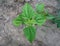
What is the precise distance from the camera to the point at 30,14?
1365 mm

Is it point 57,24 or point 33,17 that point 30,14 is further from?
point 57,24

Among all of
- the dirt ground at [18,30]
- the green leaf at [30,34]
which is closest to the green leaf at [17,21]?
the green leaf at [30,34]

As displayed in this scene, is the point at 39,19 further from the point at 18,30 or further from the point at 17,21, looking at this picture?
the point at 18,30

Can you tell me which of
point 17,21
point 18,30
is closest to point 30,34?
point 17,21

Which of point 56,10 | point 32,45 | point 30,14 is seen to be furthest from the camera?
point 56,10

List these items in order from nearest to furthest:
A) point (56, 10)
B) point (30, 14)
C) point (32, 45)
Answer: point (30, 14) < point (32, 45) < point (56, 10)

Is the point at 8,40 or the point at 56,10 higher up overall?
the point at 56,10

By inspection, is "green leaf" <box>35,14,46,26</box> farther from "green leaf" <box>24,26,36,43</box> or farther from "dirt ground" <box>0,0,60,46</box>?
"dirt ground" <box>0,0,60,46</box>

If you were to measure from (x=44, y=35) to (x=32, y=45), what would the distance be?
14 cm

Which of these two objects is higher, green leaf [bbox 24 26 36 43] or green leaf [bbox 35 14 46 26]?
green leaf [bbox 35 14 46 26]

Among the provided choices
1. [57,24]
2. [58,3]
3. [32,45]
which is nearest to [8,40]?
[32,45]

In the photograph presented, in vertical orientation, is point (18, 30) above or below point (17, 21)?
below

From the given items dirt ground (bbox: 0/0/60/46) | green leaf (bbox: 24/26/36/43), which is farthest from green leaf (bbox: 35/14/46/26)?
dirt ground (bbox: 0/0/60/46)

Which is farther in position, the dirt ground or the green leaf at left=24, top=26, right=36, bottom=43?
the dirt ground
